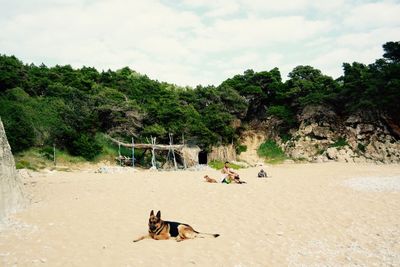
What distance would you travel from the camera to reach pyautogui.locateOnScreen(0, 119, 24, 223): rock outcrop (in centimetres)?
859

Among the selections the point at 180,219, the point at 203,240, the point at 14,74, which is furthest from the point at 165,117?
the point at 203,240

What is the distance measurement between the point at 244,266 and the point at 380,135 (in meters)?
27.4

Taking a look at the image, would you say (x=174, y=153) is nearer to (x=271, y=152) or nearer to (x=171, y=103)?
(x=171, y=103)

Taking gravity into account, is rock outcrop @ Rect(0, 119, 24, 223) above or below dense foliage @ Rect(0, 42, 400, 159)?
below

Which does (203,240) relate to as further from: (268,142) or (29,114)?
(268,142)

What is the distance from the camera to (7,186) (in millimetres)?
8891

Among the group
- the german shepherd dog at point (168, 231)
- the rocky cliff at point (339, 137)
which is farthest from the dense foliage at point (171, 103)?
the german shepherd dog at point (168, 231)

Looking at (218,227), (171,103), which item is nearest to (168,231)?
(218,227)

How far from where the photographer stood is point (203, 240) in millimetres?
6730

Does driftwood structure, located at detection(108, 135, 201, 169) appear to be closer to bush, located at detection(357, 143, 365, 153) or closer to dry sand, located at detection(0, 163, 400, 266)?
Answer: dry sand, located at detection(0, 163, 400, 266)

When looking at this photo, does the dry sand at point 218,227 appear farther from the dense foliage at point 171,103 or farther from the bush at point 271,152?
the bush at point 271,152

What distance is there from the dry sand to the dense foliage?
13609 mm

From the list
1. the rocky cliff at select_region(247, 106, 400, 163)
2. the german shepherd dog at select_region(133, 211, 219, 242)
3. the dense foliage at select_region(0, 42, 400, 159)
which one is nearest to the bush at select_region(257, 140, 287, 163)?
the rocky cliff at select_region(247, 106, 400, 163)

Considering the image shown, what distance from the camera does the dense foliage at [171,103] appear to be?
25.2m
